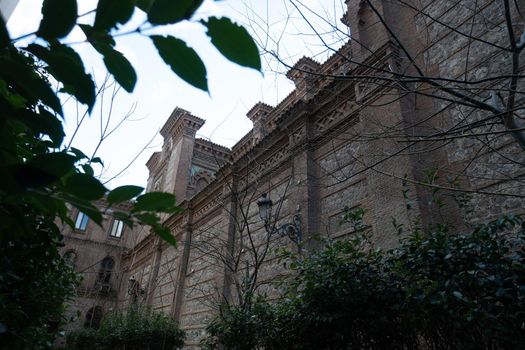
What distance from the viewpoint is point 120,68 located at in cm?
73

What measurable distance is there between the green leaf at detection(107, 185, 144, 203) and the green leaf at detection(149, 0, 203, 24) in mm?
311

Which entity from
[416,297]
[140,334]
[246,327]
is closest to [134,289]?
[140,334]

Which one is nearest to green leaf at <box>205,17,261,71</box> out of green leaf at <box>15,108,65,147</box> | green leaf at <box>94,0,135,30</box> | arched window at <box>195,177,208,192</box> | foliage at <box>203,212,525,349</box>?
green leaf at <box>94,0,135,30</box>

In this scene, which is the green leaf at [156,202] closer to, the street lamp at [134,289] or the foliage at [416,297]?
the foliage at [416,297]

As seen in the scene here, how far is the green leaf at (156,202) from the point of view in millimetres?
700

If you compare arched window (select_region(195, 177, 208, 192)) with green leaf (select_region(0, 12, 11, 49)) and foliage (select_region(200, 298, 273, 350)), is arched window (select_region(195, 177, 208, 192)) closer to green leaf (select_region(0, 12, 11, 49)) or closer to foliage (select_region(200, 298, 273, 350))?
foliage (select_region(200, 298, 273, 350))

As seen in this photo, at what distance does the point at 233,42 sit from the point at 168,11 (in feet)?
0.43

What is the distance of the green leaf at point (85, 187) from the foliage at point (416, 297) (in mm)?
2919

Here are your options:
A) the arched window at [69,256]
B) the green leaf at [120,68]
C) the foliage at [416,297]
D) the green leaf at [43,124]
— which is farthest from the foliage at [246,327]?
the green leaf at [120,68]

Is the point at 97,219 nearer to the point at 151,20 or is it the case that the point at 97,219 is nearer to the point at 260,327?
the point at 151,20

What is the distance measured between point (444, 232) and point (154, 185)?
22.8 metres

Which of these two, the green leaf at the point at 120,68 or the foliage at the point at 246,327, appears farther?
the foliage at the point at 246,327

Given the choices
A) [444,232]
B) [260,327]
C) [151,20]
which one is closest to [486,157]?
[444,232]

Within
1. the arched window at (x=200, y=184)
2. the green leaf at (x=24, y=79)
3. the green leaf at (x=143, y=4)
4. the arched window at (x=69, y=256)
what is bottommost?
the green leaf at (x=24, y=79)
